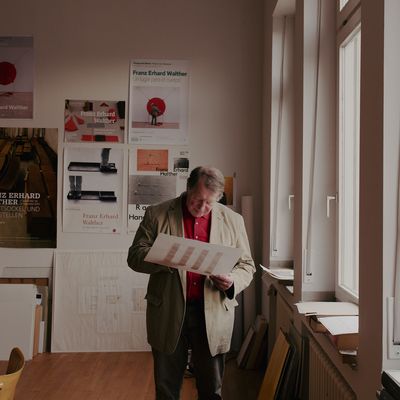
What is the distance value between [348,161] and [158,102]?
8.43 ft

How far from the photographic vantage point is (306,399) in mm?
2938

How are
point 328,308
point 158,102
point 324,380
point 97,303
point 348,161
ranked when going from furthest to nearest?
point 158,102
point 97,303
point 348,161
point 328,308
point 324,380

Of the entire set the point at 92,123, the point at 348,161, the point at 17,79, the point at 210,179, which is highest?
the point at 17,79

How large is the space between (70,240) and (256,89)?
7.64 feet

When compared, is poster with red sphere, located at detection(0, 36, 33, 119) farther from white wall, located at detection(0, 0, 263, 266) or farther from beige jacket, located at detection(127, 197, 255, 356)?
beige jacket, located at detection(127, 197, 255, 356)

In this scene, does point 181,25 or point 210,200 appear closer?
point 210,200

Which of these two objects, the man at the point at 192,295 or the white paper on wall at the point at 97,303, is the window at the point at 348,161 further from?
the white paper on wall at the point at 97,303

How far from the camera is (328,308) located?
244 cm

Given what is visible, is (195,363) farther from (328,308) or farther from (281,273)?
(281,273)

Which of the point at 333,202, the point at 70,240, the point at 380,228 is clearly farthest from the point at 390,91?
the point at 70,240

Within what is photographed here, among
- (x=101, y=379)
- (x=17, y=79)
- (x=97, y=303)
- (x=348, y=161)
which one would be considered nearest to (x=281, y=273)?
(x=348, y=161)

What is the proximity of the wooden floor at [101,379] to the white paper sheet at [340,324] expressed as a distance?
1701mm

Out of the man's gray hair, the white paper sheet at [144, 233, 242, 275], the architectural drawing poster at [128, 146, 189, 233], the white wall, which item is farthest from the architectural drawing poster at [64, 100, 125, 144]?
the white paper sheet at [144, 233, 242, 275]

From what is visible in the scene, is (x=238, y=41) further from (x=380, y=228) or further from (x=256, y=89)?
(x=380, y=228)
